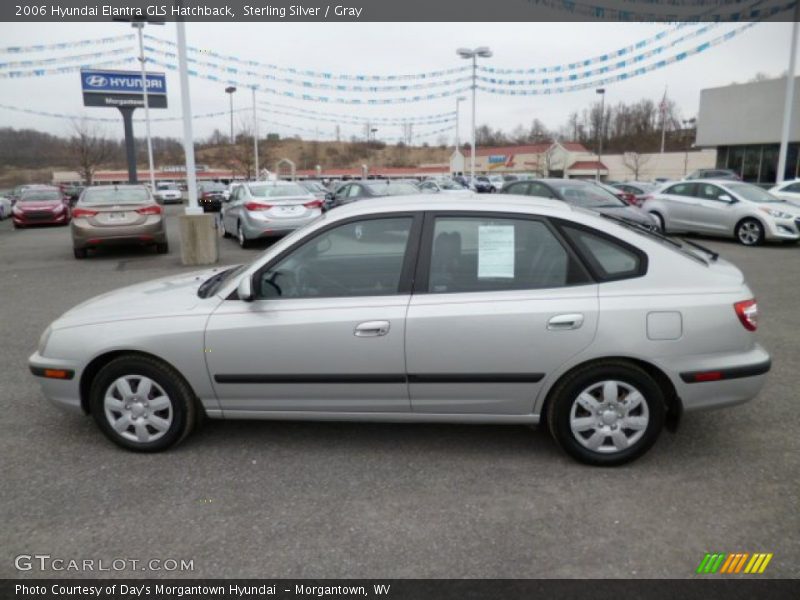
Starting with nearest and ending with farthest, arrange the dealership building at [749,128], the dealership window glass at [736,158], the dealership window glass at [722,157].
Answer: the dealership building at [749,128] → the dealership window glass at [736,158] → the dealership window glass at [722,157]

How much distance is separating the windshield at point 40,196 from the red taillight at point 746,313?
82.1 feet

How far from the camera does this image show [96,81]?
42031 millimetres

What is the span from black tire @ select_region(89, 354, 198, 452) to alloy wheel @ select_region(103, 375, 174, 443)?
0.02m

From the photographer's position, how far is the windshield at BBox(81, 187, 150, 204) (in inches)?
478

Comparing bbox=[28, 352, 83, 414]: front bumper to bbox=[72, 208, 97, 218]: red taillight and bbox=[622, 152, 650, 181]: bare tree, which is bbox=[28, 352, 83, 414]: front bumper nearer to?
bbox=[72, 208, 97, 218]: red taillight

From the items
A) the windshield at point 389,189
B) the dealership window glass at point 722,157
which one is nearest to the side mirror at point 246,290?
the windshield at point 389,189

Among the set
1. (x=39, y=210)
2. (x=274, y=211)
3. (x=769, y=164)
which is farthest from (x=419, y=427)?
(x=769, y=164)

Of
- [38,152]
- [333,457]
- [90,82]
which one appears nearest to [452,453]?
[333,457]

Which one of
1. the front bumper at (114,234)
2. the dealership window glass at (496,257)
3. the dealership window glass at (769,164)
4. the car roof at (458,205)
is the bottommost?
the front bumper at (114,234)

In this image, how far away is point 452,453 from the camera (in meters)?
3.78

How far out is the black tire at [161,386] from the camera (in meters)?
3.65

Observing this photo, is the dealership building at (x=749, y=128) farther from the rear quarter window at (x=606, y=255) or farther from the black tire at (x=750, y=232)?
the rear quarter window at (x=606, y=255)

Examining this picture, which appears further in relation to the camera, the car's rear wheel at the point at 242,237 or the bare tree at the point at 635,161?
the bare tree at the point at 635,161
